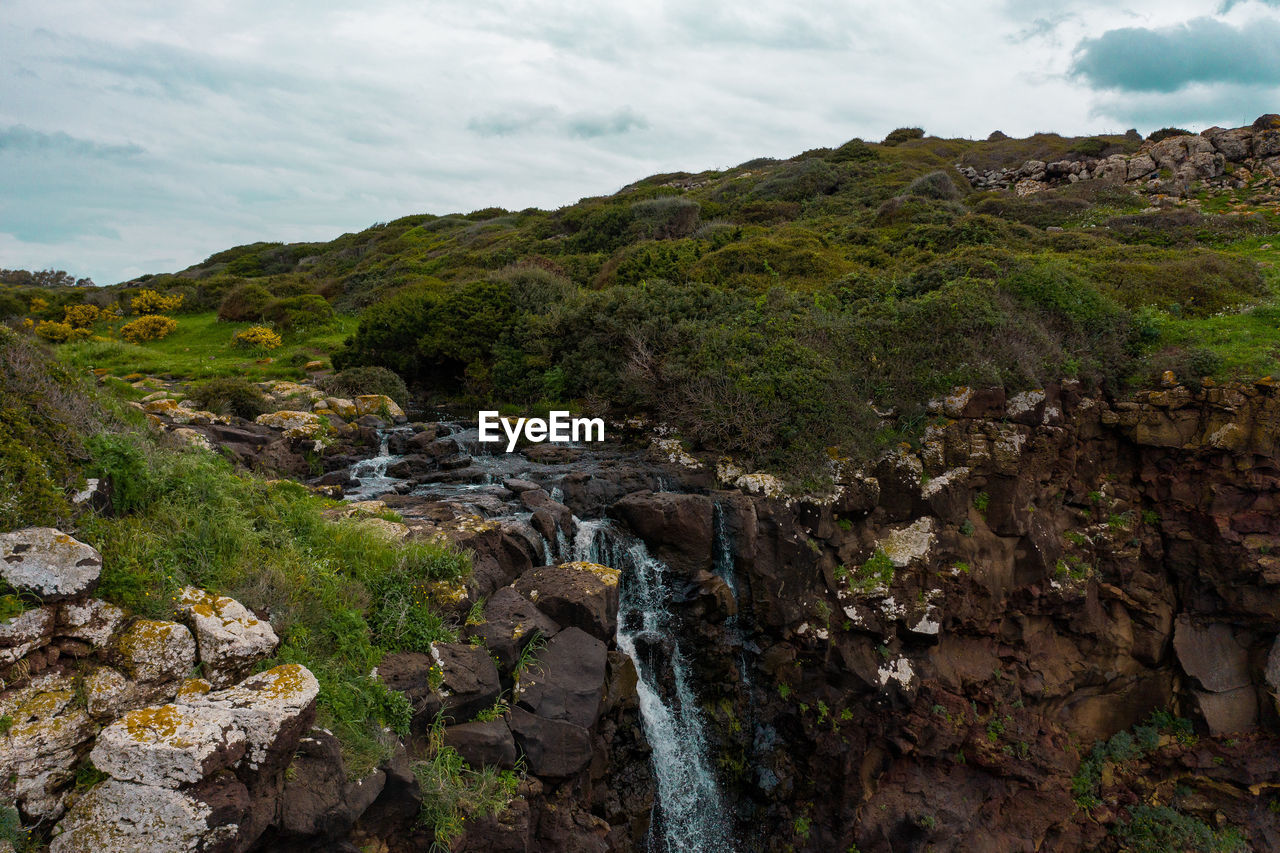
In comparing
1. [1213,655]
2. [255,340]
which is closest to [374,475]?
[255,340]

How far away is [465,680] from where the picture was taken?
7.74 metres

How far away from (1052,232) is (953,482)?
17.7m

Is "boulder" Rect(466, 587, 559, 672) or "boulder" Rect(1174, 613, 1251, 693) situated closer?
"boulder" Rect(466, 587, 559, 672)

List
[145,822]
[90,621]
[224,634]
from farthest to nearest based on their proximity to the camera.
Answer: [224,634], [90,621], [145,822]

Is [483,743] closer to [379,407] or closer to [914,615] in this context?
[914,615]

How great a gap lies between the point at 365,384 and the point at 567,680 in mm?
15289

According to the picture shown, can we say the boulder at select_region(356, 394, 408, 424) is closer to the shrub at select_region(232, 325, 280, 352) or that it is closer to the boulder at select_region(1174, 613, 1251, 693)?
the shrub at select_region(232, 325, 280, 352)

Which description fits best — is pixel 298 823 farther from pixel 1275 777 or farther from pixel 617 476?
pixel 1275 777

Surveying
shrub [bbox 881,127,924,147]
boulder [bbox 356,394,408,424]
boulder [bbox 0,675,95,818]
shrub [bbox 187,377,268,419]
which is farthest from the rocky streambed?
A: shrub [bbox 881,127,924,147]

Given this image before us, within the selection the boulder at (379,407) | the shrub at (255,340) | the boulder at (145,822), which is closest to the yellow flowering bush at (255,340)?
the shrub at (255,340)

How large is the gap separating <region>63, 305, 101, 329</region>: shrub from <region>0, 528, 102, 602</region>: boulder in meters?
31.6

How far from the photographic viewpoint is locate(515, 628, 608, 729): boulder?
844 cm

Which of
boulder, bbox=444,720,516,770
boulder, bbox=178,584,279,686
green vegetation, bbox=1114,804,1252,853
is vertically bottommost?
green vegetation, bbox=1114,804,1252,853

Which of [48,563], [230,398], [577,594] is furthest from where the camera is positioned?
[230,398]
